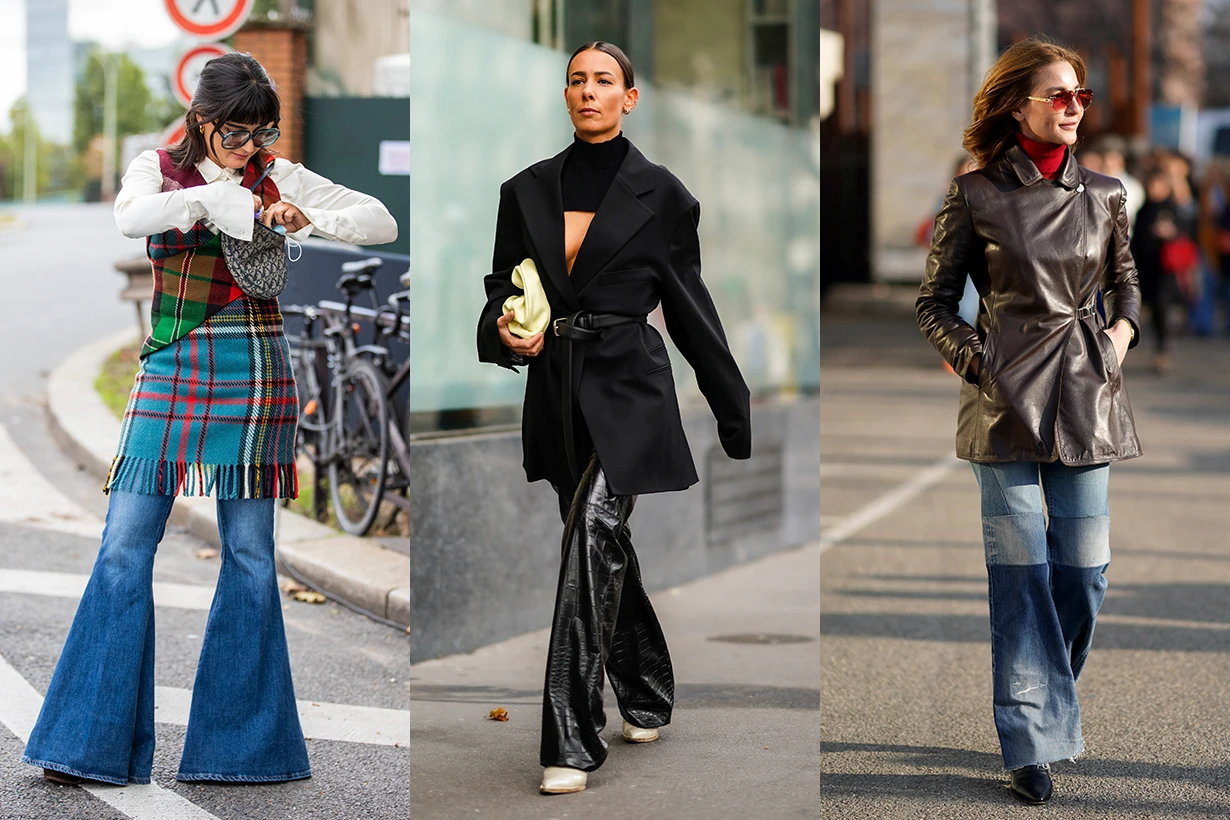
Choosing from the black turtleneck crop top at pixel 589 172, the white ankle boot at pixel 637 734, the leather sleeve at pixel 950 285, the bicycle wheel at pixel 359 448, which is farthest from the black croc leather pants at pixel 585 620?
the bicycle wheel at pixel 359 448

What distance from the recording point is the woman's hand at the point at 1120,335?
4477mm

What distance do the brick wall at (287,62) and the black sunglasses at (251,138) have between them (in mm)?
1565

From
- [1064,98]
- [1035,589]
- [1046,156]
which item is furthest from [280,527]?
[1064,98]

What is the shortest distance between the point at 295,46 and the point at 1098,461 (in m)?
3.95

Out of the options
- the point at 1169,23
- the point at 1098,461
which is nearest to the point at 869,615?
the point at 1098,461

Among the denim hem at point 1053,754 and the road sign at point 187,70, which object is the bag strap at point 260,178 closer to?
the denim hem at point 1053,754

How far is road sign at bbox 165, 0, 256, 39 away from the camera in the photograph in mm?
7890

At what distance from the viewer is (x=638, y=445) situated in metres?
4.01

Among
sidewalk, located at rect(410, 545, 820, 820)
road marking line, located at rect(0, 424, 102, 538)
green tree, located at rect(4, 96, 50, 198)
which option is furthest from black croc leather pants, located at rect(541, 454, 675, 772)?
green tree, located at rect(4, 96, 50, 198)

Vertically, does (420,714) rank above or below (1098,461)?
below

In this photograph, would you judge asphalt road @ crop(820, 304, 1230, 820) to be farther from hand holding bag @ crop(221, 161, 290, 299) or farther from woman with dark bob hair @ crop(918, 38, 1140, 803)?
hand holding bag @ crop(221, 161, 290, 299)

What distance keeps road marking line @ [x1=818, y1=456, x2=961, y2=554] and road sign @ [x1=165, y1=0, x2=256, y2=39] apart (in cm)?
368

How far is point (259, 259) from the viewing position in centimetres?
443

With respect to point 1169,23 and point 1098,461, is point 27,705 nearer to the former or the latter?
point 1098,461
